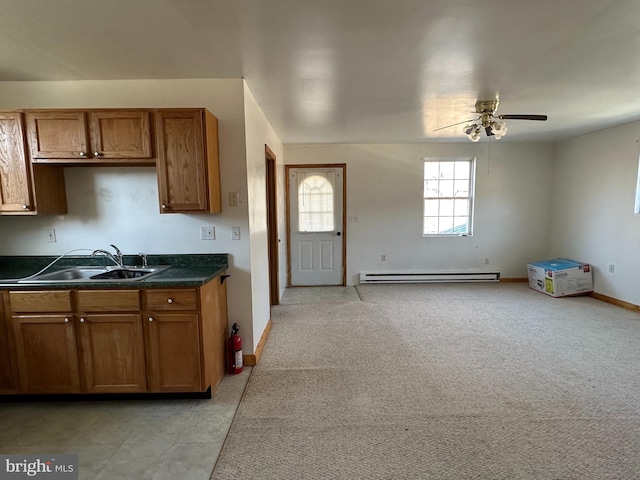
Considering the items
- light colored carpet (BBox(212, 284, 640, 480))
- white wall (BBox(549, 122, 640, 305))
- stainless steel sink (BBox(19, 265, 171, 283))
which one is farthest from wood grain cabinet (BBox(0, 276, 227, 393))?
white wall (BBox(549, 122, 640, 305))

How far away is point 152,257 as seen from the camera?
2.46 metres

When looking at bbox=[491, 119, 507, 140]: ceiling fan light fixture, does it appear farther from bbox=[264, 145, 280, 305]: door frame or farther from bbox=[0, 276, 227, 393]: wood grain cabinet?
bbox=[0, 276, 227, 393]: wood grain cabinet

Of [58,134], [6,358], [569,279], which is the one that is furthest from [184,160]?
[569,279]

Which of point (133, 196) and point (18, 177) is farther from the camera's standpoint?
point (133, 196)

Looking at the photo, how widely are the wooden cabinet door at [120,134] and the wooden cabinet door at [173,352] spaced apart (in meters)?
1.18

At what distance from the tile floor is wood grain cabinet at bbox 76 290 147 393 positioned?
0.17 meters

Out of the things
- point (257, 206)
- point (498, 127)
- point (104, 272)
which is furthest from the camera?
point (498, 127)

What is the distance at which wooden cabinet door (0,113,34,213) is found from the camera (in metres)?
2.10

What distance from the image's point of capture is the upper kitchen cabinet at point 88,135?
6.92 feet

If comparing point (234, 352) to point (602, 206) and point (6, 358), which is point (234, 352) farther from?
point (602, 206)

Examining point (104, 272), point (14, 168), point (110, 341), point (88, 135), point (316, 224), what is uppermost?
point (88, 135)

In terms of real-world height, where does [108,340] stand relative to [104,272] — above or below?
below

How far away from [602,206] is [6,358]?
21.5 feet

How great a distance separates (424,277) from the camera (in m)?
5.10
